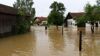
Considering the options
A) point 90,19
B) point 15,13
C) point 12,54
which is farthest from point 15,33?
point 12,54

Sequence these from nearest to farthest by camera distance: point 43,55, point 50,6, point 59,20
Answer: point 43,55 → point 59,20 → point 50,6

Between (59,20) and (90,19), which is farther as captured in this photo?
(59,20)

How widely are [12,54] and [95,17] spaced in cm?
2445

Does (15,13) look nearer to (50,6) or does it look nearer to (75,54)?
(75,54)

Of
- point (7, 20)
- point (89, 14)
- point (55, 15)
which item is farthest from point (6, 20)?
point (55, 15)

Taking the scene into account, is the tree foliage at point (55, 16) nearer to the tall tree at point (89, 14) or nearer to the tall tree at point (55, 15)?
the tall tree at point (55, 15)

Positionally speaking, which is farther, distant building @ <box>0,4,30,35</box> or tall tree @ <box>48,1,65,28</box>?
tall tree @ <box>48,1,65,28</box>

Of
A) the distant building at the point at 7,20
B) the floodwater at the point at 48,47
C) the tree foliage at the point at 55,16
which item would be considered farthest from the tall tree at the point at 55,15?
the floodwater at the point at 48,47

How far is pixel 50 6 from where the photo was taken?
221ft

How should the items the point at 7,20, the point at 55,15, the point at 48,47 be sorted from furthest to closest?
the point at 55,15 → the point at 7,20 → the point at 48,47

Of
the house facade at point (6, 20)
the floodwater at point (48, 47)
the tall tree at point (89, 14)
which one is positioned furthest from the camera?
the tall tree at point (89, 14)

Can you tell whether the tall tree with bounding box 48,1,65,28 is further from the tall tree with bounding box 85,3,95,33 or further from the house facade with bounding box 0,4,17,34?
the house facade with bounding box 0,4,17,34

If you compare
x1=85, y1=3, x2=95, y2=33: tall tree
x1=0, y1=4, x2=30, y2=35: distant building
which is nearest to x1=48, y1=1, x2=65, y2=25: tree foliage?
x1=85, y1=3, x2=95, y2=33: tall tree

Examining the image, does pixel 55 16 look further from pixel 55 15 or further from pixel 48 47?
pixel 48 47
